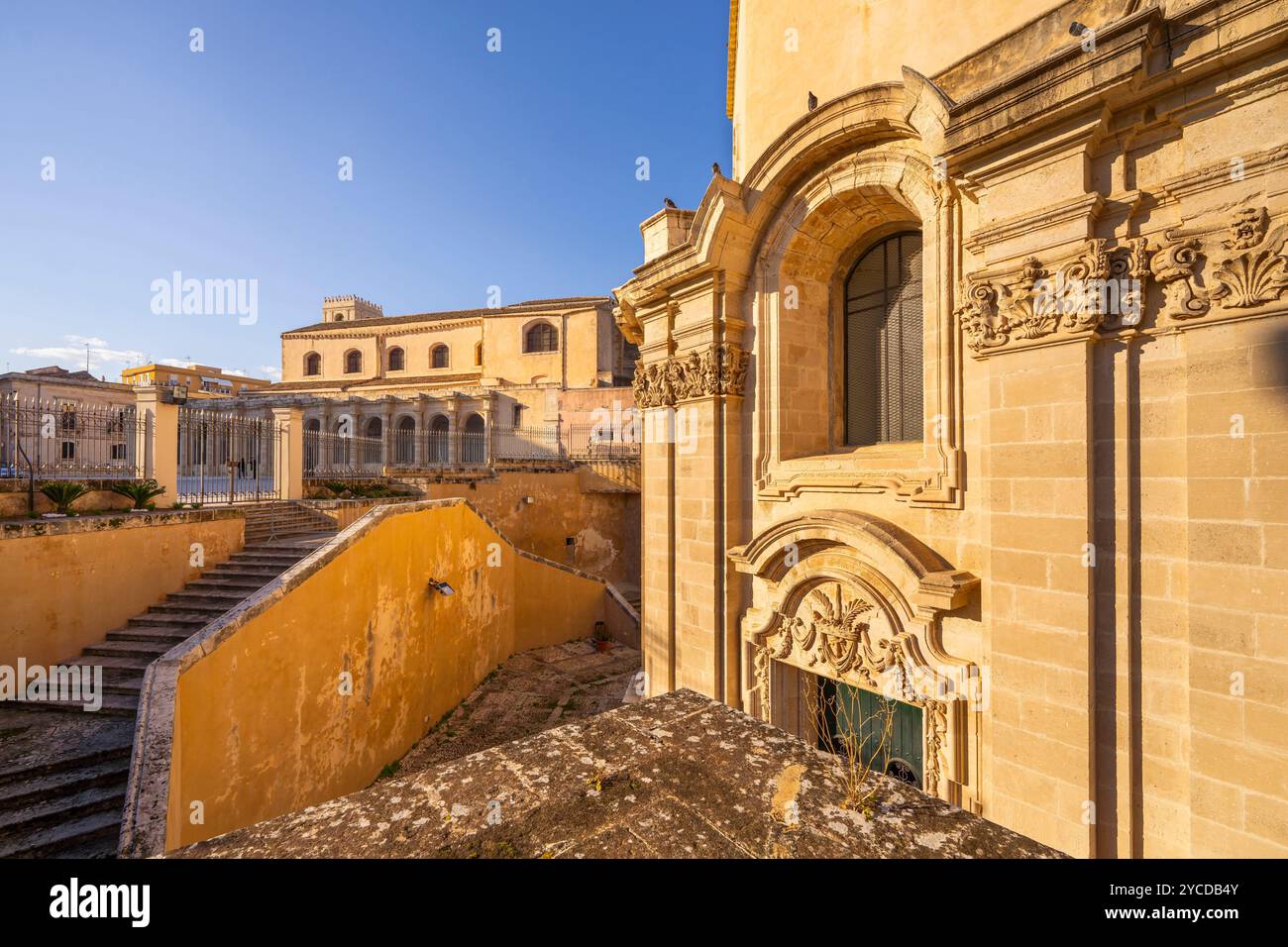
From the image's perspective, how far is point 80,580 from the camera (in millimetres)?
7531

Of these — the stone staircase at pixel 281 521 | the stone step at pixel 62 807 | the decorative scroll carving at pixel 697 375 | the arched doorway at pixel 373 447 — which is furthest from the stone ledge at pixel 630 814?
the arched doorway at pixel 373 447

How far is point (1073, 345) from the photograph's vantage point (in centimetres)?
438

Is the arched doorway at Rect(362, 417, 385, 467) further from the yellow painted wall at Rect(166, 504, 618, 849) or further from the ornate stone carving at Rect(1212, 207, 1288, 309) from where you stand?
the ornate stone carving at Rect(1212, 207, 1288, 309)

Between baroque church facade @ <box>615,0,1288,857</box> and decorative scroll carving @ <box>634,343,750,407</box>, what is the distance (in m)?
0.32

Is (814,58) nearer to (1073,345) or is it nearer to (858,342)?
(858,342)

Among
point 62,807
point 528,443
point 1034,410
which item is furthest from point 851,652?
point 528,443

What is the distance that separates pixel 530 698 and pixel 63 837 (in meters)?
7.60

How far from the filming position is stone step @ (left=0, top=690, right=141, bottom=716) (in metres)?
6.47

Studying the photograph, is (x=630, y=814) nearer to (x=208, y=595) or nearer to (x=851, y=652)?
(x=851, y=652)

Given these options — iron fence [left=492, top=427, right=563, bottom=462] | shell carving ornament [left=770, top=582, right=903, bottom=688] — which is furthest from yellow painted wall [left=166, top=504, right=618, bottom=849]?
iron fence [left=492, top=427, right=563, bottom=462]

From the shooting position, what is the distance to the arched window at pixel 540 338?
33.7m
